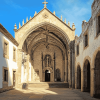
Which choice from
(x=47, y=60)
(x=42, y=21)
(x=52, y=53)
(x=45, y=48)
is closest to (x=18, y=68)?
(x=42, y=21)

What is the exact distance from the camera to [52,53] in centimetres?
3041

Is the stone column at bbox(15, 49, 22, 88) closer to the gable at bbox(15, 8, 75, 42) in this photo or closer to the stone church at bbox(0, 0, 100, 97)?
the stone church at bbox(0, 0, 100, 97)

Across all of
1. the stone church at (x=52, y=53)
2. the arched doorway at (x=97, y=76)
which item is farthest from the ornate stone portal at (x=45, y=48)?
the arched doorway at (x=97, y=76)

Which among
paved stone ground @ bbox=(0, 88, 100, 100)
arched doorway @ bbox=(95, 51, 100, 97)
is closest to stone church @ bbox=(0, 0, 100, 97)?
arched doorway @ bbox=(95, 51, 100, 97)

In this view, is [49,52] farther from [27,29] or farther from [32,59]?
[27,29]

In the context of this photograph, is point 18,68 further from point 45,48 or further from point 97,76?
point 97,76

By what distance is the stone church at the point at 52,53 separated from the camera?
11.0m

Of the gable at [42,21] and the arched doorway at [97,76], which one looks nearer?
the arched doorway at [97,76]

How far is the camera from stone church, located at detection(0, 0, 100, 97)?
1101 centimetres

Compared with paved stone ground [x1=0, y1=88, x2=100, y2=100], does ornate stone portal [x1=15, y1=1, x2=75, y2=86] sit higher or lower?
higher

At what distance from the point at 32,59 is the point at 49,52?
394 centimetres

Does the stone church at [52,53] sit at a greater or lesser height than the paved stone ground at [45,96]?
greater

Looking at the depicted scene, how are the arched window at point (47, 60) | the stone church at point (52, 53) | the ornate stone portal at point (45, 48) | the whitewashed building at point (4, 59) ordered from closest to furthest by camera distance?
the stone church at point (52, 53), the whitewashed building at point (4, 59), the ornate stone portal at point (45, 48), the arched window at point (47, 60)

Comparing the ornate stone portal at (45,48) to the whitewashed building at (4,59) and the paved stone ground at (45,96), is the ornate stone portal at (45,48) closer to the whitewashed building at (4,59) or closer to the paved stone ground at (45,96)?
the whitewashed building at (4,59)
